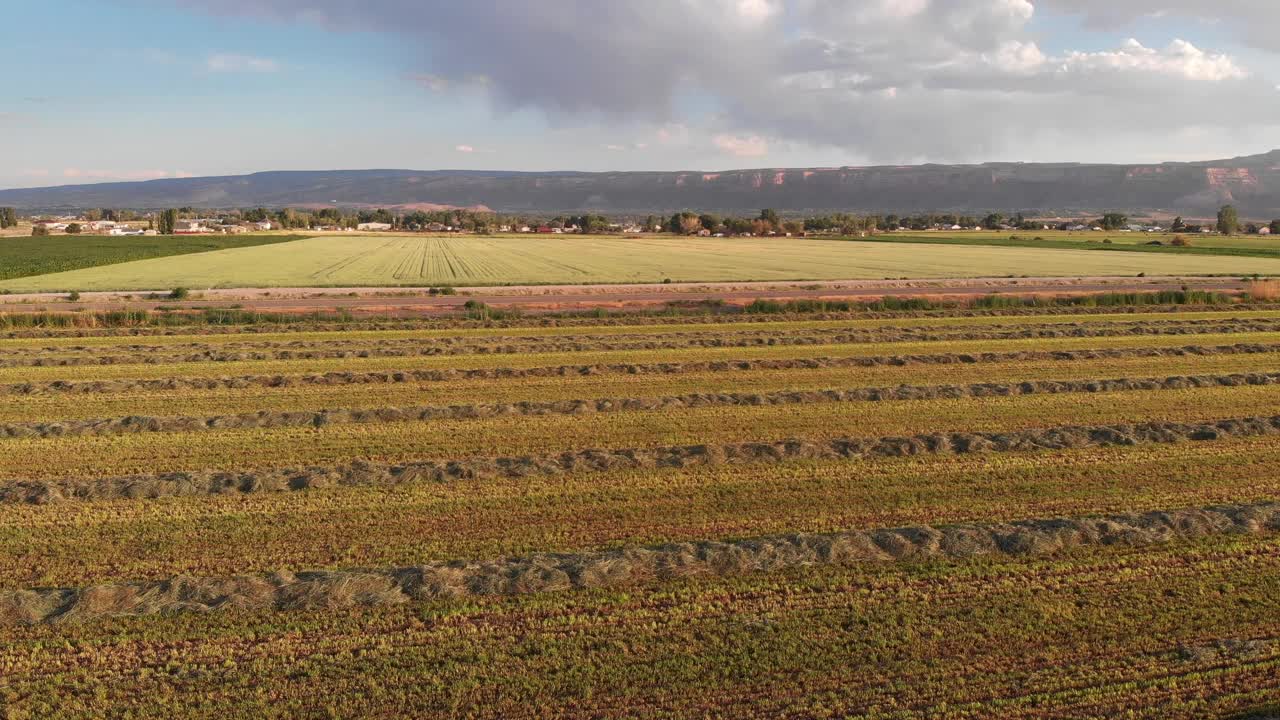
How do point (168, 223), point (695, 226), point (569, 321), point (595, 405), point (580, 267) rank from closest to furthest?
1. point (595, 405)
2. point (569, 321)
3. point (580, 267)
4. point (695, 226)
5. point (168, 223)

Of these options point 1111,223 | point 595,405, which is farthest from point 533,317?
point 1111,223

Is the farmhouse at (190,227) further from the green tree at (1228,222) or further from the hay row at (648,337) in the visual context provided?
the green tree at (1228,222)

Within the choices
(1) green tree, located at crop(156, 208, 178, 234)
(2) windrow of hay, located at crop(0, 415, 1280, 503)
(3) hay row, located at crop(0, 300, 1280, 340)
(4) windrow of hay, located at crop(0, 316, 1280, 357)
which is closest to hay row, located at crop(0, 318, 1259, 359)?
(4) windrow of hay, located at crop(0, 316, 1280, 357)

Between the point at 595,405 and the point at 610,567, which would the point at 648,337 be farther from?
the point at 610,567

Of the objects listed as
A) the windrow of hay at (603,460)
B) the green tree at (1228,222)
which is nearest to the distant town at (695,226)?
the green tree at (1228,222)

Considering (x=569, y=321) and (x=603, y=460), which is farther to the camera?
(x=569, y=321)

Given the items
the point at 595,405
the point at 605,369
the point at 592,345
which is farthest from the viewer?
the point at 592,345

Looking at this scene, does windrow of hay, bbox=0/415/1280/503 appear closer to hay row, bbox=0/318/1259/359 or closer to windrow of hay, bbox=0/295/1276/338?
hay row, bbox=0/318/1259/359
